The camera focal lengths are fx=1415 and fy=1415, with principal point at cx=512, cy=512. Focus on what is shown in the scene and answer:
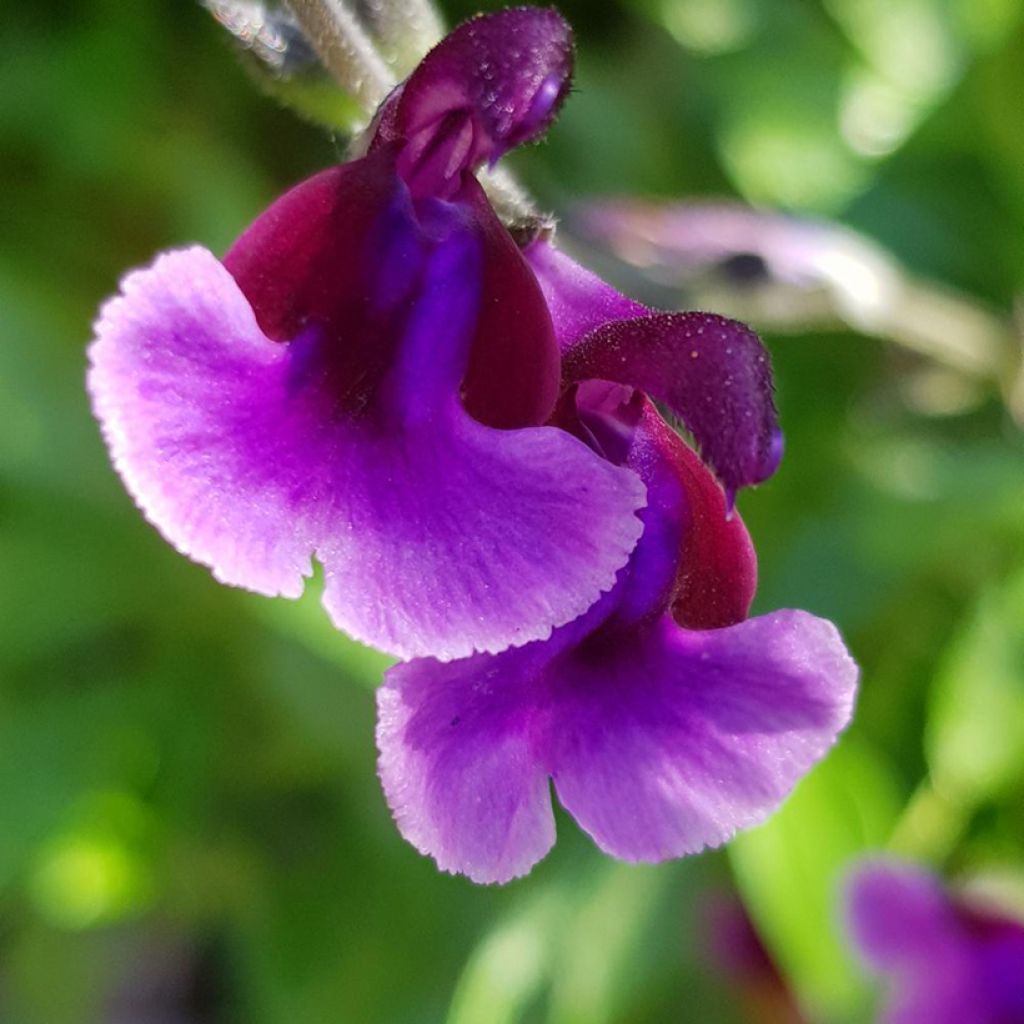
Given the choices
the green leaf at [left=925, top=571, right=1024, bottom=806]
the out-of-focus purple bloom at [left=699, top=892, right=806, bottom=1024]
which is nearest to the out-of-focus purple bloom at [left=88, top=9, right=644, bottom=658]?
the green leaf at [left=925, top=571, right=1024, bottom=806]

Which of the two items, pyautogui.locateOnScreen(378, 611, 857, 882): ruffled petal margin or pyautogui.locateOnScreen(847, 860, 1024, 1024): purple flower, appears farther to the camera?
pyautogui.locateOnScreen(847, 860, 1024, 1024): purple flower

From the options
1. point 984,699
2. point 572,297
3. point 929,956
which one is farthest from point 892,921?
point 572,297

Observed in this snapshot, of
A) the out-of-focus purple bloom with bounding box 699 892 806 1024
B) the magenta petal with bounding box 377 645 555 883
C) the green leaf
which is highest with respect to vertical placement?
the magenta petal with bounding box 377 645 555 883

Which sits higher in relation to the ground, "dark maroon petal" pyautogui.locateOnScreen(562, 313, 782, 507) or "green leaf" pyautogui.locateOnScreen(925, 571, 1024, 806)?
"dark maroon petal" pyautogui.locateOnScreen(562, 313, 782, 507)

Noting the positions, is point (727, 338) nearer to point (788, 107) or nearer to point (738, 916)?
point (738, 916)

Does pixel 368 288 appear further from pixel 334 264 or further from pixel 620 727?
pixel 620 727

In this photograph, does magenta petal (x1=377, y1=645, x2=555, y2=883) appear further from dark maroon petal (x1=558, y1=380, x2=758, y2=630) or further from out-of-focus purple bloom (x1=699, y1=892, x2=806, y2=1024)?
out-of-focus purple bloom (x1=699, y1=892, x2=806, y2=1024)

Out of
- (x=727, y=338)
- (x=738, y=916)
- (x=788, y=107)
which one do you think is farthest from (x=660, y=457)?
(x=788, y=107)

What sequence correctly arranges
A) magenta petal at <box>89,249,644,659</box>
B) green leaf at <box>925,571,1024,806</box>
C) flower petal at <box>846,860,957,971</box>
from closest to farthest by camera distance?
magenta petal at <box>89,249,644,659</box> < flower petal at <box>846,860,957,971</box> < green leaf at <box>925,571,1024,806</box>

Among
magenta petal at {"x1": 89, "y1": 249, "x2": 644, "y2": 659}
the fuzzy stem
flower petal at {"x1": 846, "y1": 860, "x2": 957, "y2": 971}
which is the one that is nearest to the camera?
magenta petal at {"x1": 89, "y1": 249, "x2": 644, "y2": 659}
